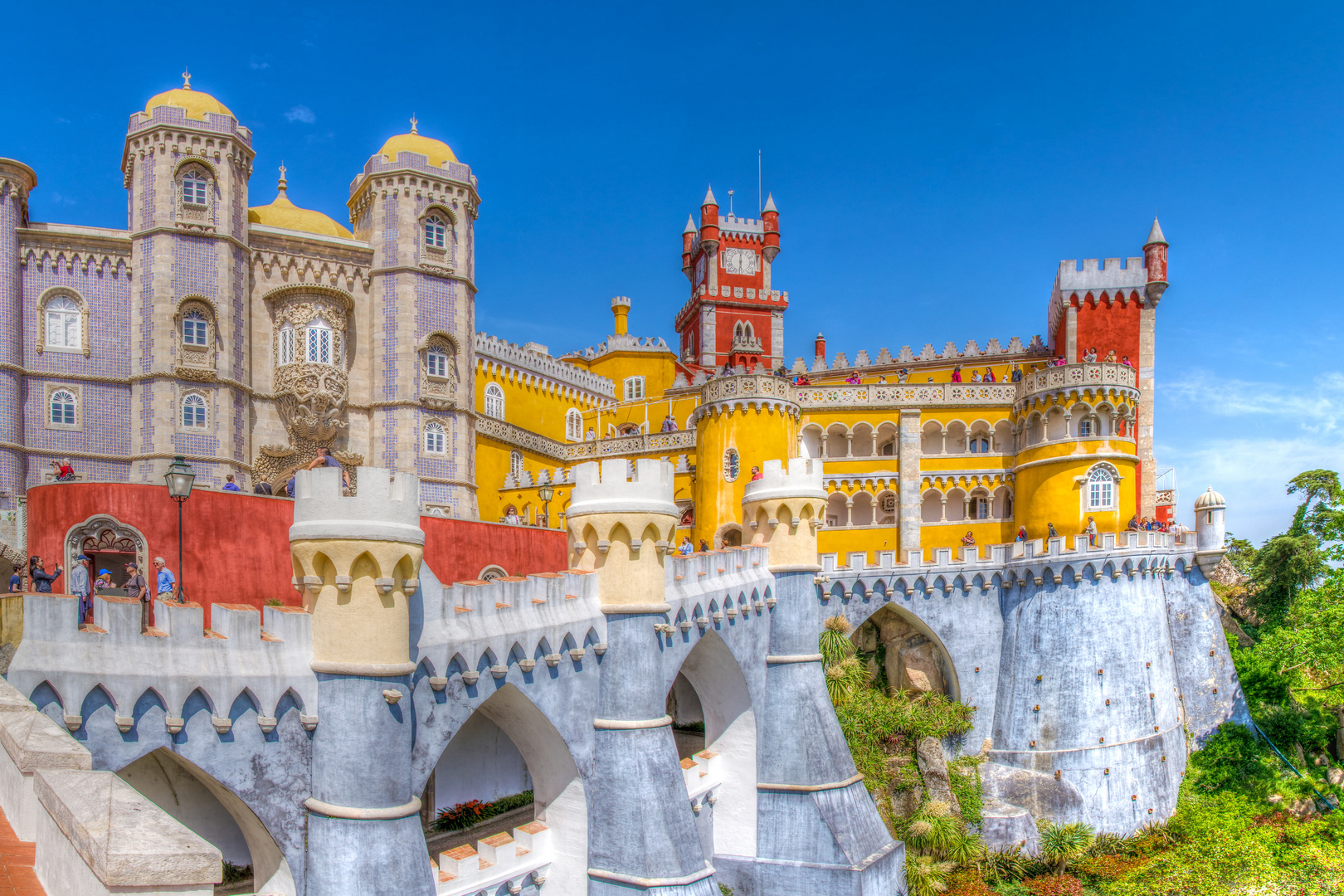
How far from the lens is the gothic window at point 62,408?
29484 millimetres

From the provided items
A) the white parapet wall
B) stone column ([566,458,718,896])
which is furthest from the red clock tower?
the white parapet wall

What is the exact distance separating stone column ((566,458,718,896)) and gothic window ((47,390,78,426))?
70.3ft

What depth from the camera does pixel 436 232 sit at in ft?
114

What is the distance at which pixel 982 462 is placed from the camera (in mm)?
40375

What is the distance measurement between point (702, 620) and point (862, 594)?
14.6 metres

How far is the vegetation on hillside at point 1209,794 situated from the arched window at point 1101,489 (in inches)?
292

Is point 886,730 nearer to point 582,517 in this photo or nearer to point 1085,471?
point 1085,471

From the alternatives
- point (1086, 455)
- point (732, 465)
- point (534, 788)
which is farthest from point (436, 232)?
point (1086, 455)

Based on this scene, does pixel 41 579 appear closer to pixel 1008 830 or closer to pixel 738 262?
pixel 1008 830

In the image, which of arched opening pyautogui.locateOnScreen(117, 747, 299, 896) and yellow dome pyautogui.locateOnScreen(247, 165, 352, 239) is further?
yellow dome pyautogui.locateOnScreen(247, 165, 352, 239)

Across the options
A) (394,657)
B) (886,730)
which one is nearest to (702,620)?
(394,657)

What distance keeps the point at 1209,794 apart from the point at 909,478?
16716 mm

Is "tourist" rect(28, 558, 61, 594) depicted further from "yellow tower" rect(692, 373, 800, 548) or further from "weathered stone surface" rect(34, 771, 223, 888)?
"yellow tower" rect(692, 373, 800, 548)

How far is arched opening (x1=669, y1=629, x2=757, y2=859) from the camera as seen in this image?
Result: 24172 millimetres
